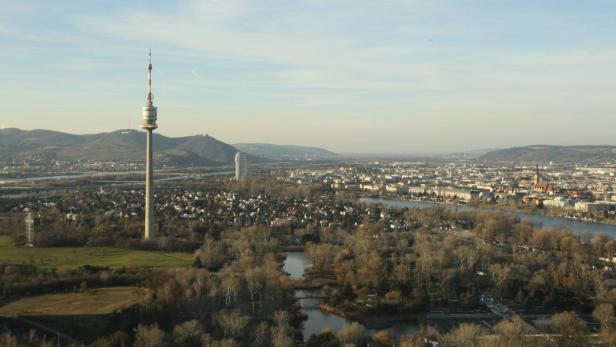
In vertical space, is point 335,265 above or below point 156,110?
below

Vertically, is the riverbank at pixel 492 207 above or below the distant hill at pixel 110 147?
below

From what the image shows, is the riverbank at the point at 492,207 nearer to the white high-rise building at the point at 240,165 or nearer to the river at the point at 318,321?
the white high-rise building at the point at 240,165

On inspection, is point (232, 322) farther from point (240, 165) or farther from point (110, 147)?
point (110, 147)

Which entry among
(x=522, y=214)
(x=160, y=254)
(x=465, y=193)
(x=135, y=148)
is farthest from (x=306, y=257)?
(x=135, y=148)

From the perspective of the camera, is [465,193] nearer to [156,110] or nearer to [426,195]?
[426,195]

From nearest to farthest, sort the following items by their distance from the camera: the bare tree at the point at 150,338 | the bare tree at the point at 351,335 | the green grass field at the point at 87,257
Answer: the bare tree at the point at 150,338 < the bare tree at the point at 351,335 < the green grass field at the point at 87,257

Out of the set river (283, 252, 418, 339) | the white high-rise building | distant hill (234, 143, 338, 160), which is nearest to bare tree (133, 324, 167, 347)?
river (283, 252, 418, 339)

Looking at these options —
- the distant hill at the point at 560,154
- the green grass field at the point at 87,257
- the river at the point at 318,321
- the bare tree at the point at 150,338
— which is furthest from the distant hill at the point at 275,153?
the bare tree at the point at 150,338
